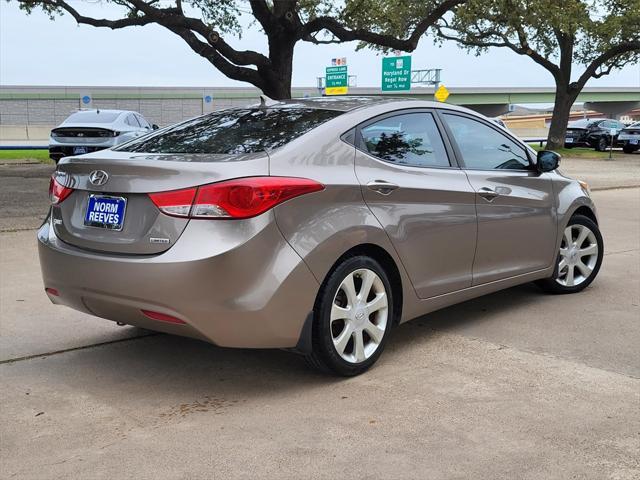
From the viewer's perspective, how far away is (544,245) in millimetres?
5695

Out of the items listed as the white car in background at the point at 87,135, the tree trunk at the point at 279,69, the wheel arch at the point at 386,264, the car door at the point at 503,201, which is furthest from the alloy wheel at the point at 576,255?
the tree trunk at the point at 279,69

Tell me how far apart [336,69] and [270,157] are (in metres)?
38.4

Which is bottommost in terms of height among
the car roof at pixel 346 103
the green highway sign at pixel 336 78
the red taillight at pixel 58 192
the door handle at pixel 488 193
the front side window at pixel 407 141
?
the door handle at pixel 488 193

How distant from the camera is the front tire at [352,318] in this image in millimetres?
3934

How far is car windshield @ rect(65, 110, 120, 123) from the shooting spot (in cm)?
1692

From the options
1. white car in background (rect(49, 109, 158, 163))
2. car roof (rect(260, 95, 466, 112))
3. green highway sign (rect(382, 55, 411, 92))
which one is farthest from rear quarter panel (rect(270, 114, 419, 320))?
green highway sign (rect(382, 55, 411, 92))

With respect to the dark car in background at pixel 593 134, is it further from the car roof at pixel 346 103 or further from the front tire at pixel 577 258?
the car roof at pixel 346 103

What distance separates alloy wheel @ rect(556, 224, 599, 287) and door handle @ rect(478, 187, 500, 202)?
1201 mm

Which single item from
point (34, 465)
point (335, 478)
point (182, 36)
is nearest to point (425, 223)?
point (335, 478)

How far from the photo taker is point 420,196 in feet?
14.8

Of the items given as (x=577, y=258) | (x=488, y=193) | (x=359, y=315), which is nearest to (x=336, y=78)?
(x=577, y=258)

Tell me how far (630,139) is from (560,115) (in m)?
3.49

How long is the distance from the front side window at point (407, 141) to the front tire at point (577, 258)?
5.71 ft

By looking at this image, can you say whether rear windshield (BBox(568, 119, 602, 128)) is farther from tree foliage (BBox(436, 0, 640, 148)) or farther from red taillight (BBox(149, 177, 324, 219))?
red taillight (BBox(149, 177, 324, 219))
